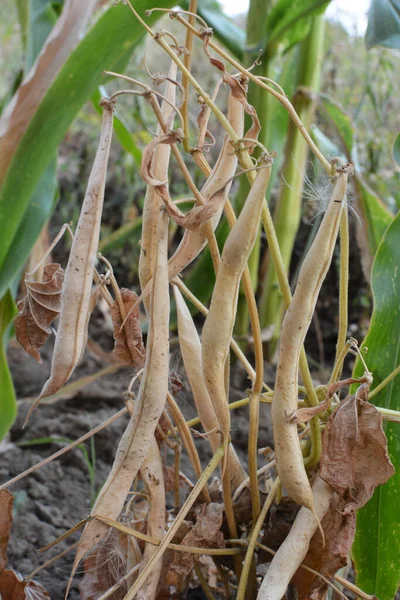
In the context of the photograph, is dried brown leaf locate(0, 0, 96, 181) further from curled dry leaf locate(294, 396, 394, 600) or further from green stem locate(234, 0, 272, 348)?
curled dry leaf locate(294, 396, 394, 600)

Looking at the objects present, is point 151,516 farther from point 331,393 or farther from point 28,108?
point 28,108

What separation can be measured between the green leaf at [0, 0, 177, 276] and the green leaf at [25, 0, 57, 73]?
210 millimetres

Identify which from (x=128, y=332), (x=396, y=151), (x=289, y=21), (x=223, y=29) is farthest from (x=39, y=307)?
(x=223, y=29)

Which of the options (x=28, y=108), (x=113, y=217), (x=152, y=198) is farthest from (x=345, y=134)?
(x=113, y=217)

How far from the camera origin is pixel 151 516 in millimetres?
416

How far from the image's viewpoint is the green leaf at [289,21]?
0.85 metres

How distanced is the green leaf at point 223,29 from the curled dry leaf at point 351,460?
803 millimetres

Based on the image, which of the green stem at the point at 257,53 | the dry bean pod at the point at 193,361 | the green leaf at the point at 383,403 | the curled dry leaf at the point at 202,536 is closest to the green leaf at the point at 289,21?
the green stem at the point at 257,53

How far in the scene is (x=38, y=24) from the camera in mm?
940

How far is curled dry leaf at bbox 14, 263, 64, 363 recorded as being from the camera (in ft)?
Result: 1.37

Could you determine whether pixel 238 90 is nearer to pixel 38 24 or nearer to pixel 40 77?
pixel 40 77

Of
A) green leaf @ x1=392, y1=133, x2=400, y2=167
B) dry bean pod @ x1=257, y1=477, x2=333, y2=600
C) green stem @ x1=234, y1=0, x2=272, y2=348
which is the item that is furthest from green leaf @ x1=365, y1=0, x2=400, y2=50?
dry bean pod @ x1=257, y1=477, x2=333, y2=600

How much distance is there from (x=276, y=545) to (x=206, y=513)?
0.06 meters

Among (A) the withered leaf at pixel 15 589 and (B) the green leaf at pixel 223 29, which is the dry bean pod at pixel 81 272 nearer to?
(A) the withered leaf at pixel 15 589
